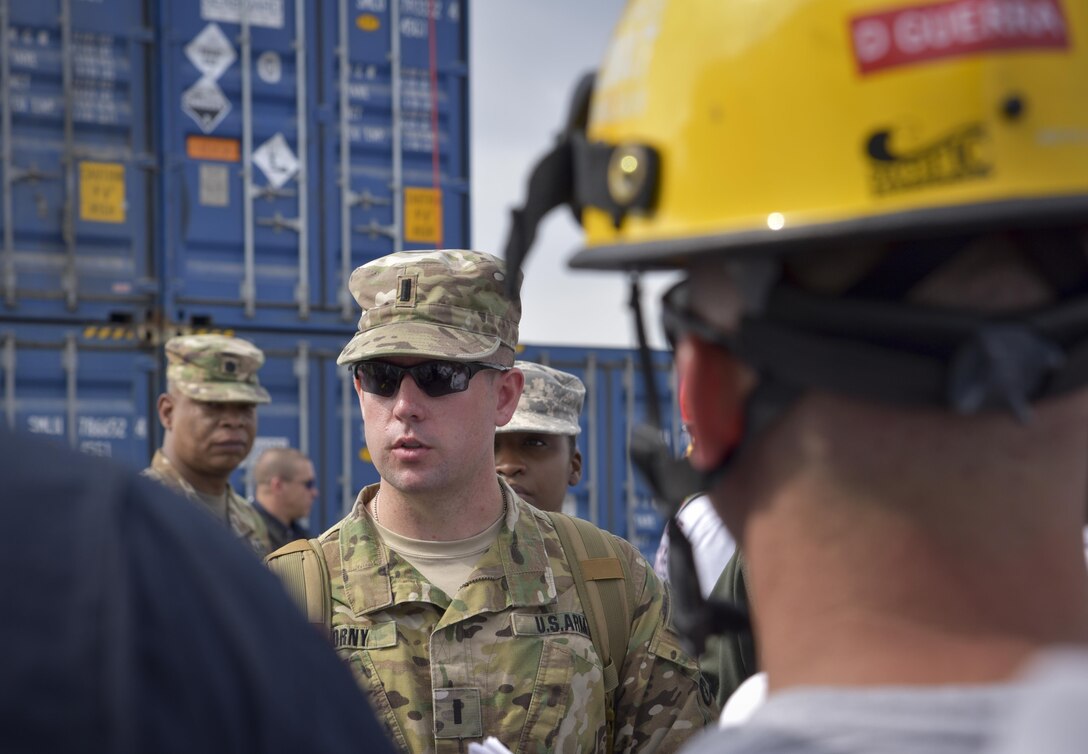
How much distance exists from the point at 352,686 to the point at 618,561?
2434 mm

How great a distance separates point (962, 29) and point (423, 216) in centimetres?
917

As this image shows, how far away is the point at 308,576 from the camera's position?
3441 mm

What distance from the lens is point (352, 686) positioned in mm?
1168

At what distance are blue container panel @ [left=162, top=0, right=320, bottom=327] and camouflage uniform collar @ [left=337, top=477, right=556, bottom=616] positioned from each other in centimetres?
622

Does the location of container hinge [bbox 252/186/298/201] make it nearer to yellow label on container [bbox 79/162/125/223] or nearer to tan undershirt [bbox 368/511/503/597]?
yellow label on container [bbox 79/162/125/223]

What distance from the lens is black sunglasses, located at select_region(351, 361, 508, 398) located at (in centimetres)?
374

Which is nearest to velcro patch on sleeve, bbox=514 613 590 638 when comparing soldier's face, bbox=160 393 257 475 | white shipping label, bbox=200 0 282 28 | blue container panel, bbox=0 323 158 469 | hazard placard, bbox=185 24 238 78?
soldier's face, bbox=160 393 257 475

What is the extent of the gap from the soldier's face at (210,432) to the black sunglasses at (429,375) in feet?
11.7

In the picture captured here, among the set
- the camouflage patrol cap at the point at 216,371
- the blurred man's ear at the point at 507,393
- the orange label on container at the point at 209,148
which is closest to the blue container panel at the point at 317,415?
the orange label on container at the point at 209,148

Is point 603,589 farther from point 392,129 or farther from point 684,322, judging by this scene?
point 392,129

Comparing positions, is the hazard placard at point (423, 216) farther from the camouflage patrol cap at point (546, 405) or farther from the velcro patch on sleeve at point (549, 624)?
the velcro patch on sleeve at point (549, 624)

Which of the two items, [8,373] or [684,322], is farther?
[8,373]

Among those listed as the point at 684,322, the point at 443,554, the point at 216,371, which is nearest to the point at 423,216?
the point at 216,371

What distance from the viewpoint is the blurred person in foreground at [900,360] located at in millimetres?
1152
